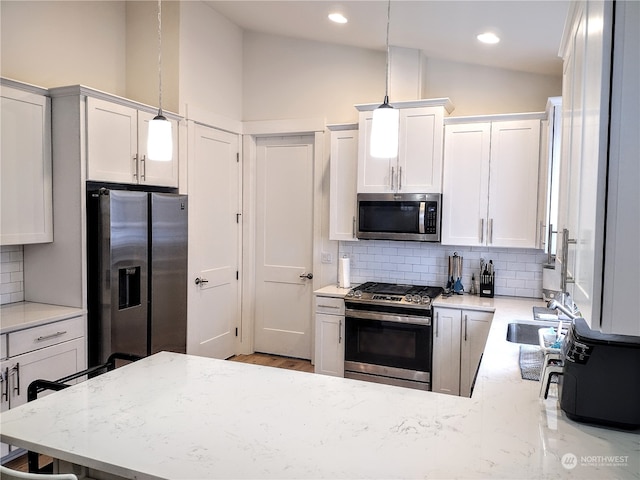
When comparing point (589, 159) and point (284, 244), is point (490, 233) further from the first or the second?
point (589, 159)

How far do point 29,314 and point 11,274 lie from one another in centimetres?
48

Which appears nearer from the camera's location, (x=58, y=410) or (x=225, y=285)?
(x=58, y=410)

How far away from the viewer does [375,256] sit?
4.52 metres

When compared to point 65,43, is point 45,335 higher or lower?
lower

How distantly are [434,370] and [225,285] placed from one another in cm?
216

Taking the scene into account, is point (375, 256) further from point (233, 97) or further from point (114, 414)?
point (114, 414)

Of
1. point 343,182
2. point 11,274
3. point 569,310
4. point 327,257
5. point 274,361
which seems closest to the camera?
point 569,310

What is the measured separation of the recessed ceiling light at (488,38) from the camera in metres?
3.32

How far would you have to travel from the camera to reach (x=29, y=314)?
3.08m

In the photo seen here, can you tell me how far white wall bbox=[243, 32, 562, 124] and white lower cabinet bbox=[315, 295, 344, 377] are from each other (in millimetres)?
1740

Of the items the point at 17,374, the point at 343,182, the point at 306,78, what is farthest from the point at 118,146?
the point at 306,78

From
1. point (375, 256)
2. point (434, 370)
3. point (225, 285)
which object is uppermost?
point (375, 256)

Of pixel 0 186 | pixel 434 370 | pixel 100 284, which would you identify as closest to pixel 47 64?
pixel 0 186

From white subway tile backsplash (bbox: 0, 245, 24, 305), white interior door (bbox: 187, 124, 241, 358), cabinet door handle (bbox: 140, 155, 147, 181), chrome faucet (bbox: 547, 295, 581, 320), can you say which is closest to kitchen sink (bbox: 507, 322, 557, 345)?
chrome faucet (bbox: 547, 295, 581, 320)
